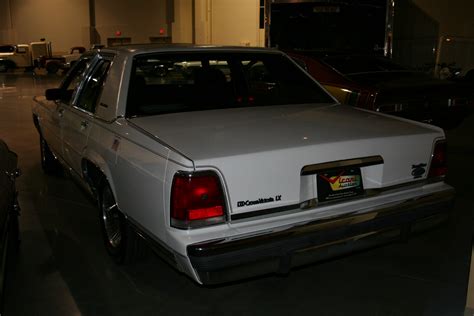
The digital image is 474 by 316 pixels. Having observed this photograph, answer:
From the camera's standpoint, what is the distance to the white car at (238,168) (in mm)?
2643

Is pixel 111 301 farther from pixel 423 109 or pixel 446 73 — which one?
pixel 446 73

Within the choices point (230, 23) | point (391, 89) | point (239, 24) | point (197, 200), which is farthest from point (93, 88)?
point (230, 23)

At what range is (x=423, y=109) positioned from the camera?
668 centimetres

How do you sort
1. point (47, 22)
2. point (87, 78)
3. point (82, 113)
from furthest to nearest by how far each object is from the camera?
point (47, 22)
point (87, 78)
point (82, 113)

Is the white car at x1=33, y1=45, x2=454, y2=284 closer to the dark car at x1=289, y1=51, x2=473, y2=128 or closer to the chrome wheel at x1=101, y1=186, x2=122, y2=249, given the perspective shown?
the chrome wheel at x1=101, y1=186, x2=122, y2=249

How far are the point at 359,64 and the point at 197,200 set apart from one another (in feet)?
19.0

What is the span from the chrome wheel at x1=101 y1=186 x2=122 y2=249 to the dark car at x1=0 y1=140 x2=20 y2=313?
62cm

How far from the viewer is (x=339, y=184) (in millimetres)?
2912

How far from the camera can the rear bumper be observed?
2.59 metres

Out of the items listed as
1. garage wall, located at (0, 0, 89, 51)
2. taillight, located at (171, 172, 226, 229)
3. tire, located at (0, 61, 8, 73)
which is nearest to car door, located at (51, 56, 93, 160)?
taillight, located at (171, 172, 226, 229)

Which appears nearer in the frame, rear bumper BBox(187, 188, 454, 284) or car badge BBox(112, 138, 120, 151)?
rear bumper BBox(187, 188, 454, 284)

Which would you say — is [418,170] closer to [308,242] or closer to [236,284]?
[308,242]

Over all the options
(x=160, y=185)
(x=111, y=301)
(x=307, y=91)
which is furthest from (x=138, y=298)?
(x=307, y=91)

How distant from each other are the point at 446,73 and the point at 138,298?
1184 cm
